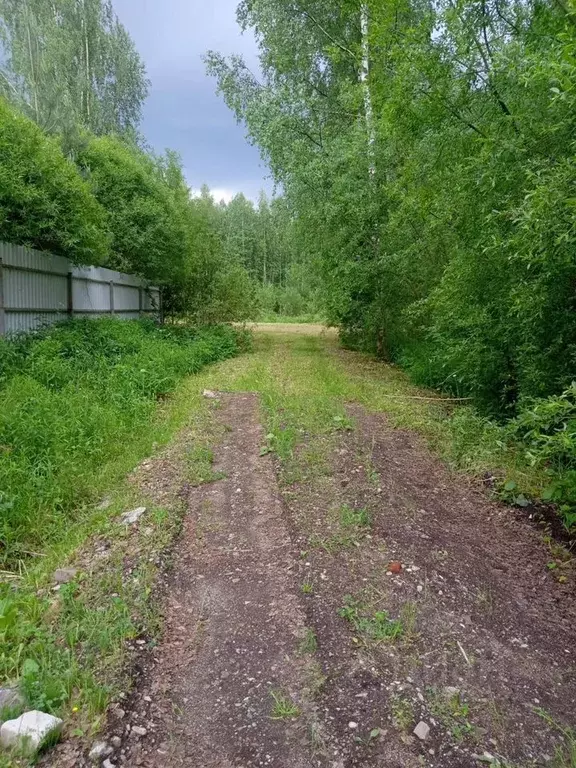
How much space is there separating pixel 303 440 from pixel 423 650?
282cm

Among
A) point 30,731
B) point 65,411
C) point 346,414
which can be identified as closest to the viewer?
point 30,731

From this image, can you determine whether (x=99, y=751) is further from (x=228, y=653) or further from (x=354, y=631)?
(x=354, y=631)

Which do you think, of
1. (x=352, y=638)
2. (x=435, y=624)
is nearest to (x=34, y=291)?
(x=352, y=638)

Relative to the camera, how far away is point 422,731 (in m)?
1.72

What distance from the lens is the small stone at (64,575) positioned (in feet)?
8.64

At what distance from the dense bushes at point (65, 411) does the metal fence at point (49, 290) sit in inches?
14.9

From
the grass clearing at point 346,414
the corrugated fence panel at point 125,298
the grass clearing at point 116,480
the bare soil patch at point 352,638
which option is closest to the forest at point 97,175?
Answer: the corrugated fence panel at point 125,298

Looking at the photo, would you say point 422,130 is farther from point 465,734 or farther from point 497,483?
point 465,734

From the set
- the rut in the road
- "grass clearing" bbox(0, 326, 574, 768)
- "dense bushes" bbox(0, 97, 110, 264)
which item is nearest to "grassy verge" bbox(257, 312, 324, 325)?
"grass clearing" bbox(0, 326, 574, 768)

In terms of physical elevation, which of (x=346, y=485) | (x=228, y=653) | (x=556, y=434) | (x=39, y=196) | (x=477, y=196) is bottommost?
(x=228, y=653)

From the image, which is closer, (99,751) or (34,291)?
(99,751)

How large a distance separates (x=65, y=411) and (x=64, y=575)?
8.30 feet

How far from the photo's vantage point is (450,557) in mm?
2881

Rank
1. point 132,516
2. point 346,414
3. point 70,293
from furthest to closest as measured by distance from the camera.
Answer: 1. point 70,293
2. point 346,414
3. point 132,516
